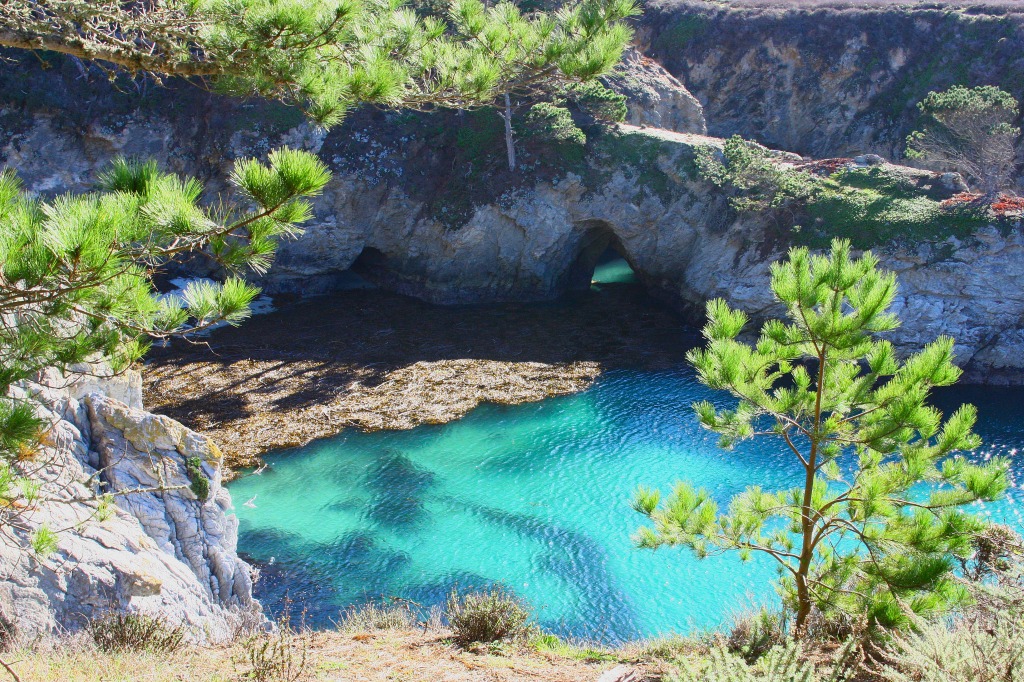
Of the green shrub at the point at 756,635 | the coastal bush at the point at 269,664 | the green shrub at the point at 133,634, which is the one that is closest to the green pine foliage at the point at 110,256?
the coastal bush at the point at 269,664

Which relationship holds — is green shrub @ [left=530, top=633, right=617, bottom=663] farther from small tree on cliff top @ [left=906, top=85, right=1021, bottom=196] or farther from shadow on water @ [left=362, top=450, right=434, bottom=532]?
small tree on cliff top @ [left=906, top=85, right=1021, bottom=196]

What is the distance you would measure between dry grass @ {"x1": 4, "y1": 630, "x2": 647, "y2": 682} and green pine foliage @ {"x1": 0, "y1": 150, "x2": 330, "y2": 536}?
1708 mm

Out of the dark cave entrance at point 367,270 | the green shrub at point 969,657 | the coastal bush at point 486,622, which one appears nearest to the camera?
the green shrub at point 969,657

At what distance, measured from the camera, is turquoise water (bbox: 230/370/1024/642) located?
36.3 ft

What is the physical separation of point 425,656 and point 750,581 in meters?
6.32

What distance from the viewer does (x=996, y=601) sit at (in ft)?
17.6

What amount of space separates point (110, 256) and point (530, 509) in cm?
1081

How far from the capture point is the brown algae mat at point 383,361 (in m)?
16.9

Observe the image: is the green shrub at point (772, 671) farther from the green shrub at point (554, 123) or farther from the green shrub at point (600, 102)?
the green shrub at point (600, 102)

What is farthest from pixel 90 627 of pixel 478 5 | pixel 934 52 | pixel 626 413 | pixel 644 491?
pixel 934 52

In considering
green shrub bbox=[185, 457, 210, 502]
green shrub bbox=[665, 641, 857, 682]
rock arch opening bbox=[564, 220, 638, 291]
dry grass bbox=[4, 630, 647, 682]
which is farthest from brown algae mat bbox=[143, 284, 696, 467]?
green shrub bbox=[665, 641, 857, 682]

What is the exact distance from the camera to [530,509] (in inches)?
531

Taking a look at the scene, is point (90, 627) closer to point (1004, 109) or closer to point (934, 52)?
point (1004, 109)

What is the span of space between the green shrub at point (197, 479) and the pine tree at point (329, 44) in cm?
582
